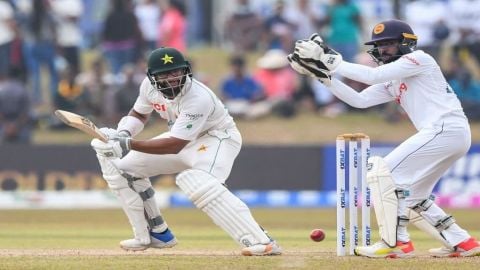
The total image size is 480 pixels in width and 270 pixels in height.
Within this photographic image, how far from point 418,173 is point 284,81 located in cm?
991

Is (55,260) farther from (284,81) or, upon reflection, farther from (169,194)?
(284,81)

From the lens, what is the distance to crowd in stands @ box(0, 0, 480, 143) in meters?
16.8

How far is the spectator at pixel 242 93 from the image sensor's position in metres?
16.8

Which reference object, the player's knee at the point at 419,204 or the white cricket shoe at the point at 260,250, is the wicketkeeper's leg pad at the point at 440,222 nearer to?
the player's knee at the point at 419,204

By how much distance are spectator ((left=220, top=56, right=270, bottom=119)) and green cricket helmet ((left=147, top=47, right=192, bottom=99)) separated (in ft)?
30.7

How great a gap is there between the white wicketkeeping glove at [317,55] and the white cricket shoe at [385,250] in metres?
1.20

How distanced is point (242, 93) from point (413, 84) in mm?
9726

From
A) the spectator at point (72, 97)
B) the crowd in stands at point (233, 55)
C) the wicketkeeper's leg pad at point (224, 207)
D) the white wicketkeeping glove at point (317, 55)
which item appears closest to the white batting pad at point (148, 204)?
the wicketkeeper's leg pad at point (224, 207)

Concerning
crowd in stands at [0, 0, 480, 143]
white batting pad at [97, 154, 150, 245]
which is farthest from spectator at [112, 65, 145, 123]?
white batting pad at [97, 154, 150, 245]

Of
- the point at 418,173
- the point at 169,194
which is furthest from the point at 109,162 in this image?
the point at 169,194

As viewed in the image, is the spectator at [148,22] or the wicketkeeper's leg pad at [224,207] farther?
the spectator at [148,22]

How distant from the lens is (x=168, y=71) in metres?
7.33

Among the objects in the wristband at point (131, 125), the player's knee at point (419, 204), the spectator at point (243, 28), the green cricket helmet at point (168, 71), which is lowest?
the spectator at point (243, 28)

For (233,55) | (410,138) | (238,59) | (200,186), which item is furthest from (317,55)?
(233,55)
